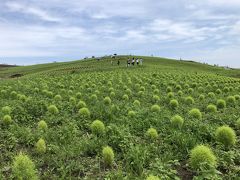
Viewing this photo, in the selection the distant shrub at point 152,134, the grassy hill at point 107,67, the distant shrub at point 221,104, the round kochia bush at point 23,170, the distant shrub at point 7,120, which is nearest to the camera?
the round kochia bush at point 23,170

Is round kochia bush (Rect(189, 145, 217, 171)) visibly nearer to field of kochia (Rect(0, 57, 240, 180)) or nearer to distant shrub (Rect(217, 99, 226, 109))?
field of kochia (Rect(0, 57, 240, 180))

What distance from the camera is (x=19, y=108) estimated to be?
11.1m

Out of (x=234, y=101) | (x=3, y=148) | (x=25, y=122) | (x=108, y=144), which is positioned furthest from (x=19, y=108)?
(x=234, y=101)

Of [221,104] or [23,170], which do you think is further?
[221,104]

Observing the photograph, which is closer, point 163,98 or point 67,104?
point 67,104

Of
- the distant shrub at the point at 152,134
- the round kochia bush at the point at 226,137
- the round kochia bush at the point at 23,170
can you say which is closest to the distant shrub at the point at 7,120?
the round kochia bush at the point at 23,170

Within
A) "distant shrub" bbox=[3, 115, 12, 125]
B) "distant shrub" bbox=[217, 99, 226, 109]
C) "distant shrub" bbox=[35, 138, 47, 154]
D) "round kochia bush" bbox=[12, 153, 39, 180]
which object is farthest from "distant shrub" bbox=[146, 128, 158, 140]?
"distant shrub" bbox=[217, 99, 226, 109]

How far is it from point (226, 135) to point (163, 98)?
6960mm

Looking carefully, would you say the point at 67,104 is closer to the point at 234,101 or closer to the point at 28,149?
the point at 28,149

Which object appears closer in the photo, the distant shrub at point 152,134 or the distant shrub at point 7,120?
the distant shrub at point 152,134

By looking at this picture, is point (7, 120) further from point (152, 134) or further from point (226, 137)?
point (226, 137)

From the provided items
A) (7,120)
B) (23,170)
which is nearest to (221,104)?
(7,120)

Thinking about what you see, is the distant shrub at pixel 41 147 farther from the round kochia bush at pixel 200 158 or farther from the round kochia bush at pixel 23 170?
the round kochia bush at pixel 200 158

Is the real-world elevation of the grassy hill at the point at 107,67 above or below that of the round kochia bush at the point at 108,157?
above
